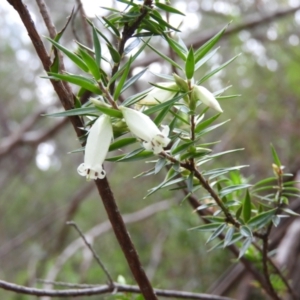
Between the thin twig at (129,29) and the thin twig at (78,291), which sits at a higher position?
the thin twig at (129,29)

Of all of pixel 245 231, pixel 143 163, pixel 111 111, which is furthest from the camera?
pixel 143 163

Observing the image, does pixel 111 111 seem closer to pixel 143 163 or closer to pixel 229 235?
pixel 229 235

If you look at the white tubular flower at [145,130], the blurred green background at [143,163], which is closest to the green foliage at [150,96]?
the white tubular flower at [145,130]

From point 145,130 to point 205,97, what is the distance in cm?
5

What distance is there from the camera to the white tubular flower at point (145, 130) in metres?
0.29

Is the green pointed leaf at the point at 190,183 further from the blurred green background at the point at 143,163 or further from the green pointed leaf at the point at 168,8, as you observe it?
the blurred green background at the point at 143,163

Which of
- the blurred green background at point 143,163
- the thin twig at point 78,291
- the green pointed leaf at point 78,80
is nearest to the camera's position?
the green pointed leaf at point 78,80

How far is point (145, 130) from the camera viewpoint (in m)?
0.29

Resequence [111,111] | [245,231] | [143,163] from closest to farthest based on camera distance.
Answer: [111,111]
[245,231]
[143,163]

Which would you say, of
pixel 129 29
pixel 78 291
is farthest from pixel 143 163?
pixel 129 29

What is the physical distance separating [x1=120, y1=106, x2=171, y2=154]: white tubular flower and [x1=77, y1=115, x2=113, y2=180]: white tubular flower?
0.01m

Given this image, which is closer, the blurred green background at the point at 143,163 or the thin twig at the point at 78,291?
the thin twig at the point at 78,291

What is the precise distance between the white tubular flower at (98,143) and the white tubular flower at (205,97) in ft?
0.23

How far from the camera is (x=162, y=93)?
0.33 m
